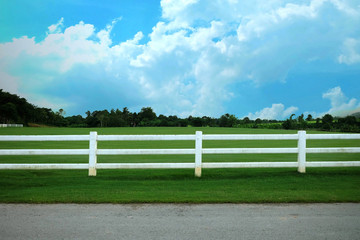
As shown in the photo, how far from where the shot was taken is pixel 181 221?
5.34 metres

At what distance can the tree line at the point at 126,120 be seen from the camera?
226 feet

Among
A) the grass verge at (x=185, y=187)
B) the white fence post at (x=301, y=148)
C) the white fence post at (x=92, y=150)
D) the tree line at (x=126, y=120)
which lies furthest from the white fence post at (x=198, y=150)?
the tree line at (x=126, y=120)

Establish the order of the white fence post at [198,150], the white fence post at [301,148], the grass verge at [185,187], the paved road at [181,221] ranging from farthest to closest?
the white fence post at [301,148] → the white fence post at [198,150] → the grass verge at [185,187] → the paved road at [181,221]

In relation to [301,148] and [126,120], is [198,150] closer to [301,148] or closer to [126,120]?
[301,148]

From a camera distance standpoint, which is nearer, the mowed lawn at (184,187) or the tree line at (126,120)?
the mowed lawn at (184,187)

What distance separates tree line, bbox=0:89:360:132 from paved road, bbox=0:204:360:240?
217ft

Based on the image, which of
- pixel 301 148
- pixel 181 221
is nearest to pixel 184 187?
pixel 181 221

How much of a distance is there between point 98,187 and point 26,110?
127 m

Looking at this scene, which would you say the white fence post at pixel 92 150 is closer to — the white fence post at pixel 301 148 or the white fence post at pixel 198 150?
the white fence post at pixel 198 150

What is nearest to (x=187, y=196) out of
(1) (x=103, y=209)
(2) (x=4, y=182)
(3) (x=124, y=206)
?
(3) (x=124, y=206)

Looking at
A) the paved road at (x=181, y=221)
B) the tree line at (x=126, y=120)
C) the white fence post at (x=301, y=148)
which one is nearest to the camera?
the paved road at (x=181, y=221)

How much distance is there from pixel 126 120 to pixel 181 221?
117 m

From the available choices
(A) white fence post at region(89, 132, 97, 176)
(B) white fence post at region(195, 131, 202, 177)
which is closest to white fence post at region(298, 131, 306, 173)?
(B) white fence post at region(195, 131, 202, 177)

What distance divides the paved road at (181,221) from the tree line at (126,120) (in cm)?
6623
